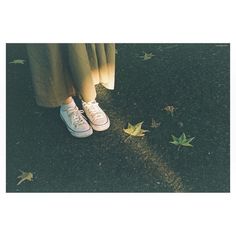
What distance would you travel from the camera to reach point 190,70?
2.62m

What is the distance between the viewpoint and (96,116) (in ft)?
7.21

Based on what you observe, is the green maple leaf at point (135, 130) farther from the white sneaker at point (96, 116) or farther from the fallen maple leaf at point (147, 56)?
the fallen maple leaf at point (147, 56)

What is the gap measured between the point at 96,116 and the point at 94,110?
0.04 meters

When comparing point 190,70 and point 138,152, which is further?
point 190,70

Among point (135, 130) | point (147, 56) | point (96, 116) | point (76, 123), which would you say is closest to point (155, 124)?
point (135, 130)

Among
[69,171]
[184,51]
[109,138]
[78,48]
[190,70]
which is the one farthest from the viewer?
[184,51]

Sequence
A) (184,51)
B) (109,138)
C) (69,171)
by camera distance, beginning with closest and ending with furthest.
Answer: (69,171) → (109,138) → (184,51)

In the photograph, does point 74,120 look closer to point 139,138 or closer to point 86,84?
point 86,84

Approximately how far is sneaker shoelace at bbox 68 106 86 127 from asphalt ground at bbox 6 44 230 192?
0.09 metres

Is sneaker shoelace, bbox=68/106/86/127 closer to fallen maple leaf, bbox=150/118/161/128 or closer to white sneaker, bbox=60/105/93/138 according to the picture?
white sneaker, bbox=60/105/93/138

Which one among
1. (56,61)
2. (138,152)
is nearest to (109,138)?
(138,152)

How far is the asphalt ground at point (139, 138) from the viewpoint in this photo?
1.95 m
